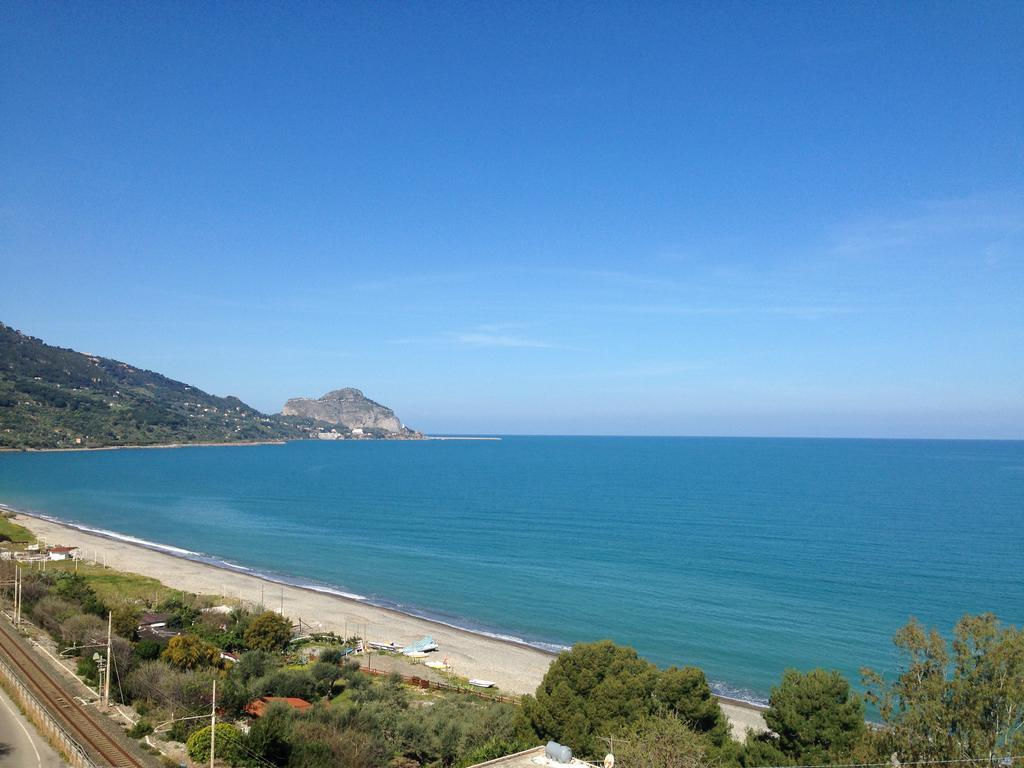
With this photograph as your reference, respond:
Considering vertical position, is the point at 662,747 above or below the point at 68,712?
above

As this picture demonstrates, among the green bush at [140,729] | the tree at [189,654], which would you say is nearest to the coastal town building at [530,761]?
the green bush at [140,729]

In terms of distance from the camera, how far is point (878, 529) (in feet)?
227

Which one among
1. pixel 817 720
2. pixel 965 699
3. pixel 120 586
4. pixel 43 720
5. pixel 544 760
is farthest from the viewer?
pixel 120 586

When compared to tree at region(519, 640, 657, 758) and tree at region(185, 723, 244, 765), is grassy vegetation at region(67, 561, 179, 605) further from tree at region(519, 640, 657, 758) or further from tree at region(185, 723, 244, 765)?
tree at region(519, 640, 657, 758)

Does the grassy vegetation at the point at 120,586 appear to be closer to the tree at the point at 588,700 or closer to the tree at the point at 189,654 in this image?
the tree at the point at 189,654

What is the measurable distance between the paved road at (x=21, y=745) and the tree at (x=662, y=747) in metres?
14.0

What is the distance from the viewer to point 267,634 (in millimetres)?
30828

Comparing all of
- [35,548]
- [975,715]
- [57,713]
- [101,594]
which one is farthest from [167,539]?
[975,715]

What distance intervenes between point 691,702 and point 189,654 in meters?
17.8

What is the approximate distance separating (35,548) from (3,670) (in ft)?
110

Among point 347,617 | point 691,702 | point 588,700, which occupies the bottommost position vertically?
point 347,617

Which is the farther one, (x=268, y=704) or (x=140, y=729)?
(x=268, y=704)

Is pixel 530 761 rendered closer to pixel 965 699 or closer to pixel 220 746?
pixel 220 746

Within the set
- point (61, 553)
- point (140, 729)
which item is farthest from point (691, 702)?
point (61, 553)
